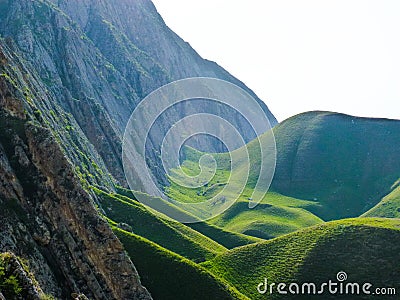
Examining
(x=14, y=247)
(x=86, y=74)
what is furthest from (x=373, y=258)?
(x=86, y=74)

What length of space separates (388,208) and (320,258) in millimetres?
106595

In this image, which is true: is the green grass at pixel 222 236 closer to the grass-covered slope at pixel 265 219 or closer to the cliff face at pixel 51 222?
the grass-covered slope at pixel 265 219

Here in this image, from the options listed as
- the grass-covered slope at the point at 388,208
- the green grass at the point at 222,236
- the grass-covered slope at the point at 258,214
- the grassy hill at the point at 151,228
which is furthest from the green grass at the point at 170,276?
the grass-covered slope at the point at 388,208

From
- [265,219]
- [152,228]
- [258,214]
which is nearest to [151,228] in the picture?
[152,228]

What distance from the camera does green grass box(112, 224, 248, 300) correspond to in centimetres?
5909

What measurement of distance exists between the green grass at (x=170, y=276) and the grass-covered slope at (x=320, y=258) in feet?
39.2

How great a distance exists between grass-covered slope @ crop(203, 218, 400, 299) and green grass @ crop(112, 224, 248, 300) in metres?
12.0

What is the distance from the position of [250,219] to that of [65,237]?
123 metres

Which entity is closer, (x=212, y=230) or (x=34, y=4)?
(x=212, y=230)

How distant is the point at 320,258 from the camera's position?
77125 millimetres

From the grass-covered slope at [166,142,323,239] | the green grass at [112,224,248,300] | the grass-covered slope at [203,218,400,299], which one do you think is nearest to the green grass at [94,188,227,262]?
the grass-covered slope at [203,218,400,299]

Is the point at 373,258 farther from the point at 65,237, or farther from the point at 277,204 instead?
the point at 277,204

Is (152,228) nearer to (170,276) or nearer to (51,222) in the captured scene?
(170,276)

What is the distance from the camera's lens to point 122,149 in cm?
12775
